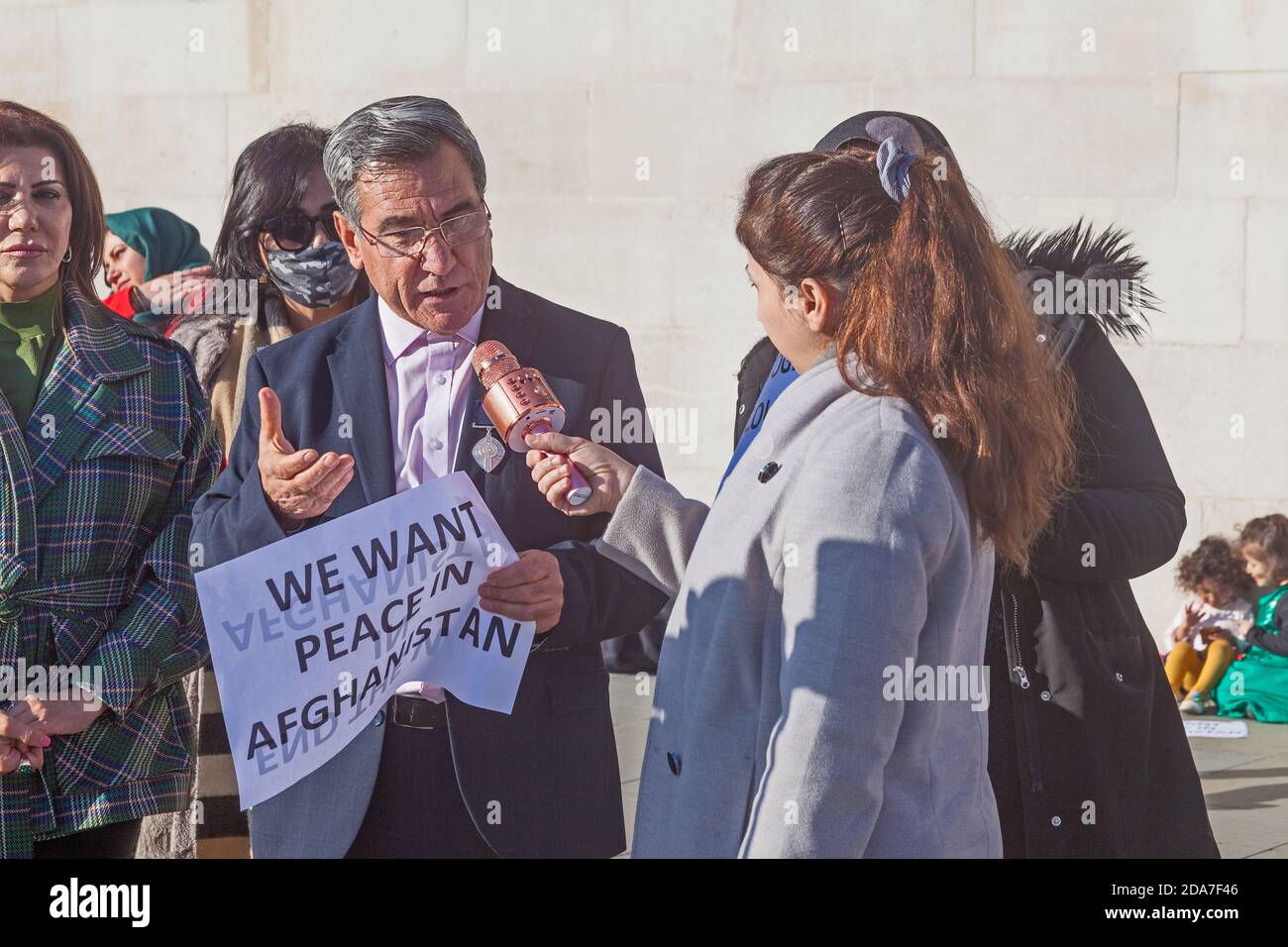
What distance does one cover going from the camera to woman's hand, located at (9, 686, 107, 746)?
331 centimetres

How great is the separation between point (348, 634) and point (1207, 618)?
19.4 feet

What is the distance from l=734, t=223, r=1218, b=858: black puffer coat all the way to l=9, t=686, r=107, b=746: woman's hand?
189 centimetres

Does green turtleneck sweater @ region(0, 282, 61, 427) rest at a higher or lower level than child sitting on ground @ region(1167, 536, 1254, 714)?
higher

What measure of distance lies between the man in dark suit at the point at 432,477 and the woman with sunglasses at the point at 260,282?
83 centimetres

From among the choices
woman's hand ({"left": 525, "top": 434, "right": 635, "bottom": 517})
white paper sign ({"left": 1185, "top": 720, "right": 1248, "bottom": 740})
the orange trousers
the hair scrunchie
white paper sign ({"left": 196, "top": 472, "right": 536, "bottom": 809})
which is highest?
the hair scrunchie

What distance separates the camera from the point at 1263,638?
7723mm

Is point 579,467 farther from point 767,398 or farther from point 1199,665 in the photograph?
point 1199,665

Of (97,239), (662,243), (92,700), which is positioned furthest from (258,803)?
(662,243)

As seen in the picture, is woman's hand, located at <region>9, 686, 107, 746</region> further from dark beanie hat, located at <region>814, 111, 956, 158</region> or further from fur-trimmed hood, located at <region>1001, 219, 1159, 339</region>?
fur-trimmed hood, located at <region>1001, 219, 1159, 339</region>

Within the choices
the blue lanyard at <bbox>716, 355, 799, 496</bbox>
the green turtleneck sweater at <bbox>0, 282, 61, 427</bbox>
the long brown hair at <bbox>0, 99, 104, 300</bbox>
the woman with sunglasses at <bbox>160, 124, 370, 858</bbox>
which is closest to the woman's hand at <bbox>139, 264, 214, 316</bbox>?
the woman with sunglasses at <bbox>160, 124, 370, 858</bbox>

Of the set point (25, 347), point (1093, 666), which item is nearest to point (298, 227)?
point (25, 347)
